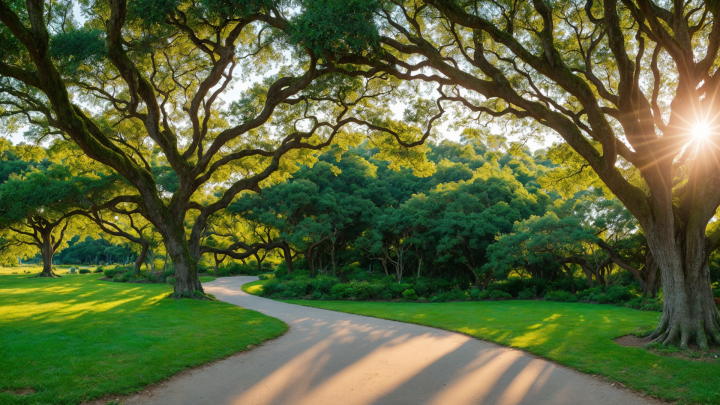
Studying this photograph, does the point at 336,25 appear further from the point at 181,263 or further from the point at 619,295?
the point at 619,295

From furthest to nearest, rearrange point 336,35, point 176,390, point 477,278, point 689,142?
point 477,278 → point 689,142 → point 336,35 → point 176,390

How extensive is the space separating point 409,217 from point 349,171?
10843 mm

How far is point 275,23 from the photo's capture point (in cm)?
993

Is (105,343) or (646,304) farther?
(646,304)

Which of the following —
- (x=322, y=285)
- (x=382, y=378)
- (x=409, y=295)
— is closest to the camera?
(x=382, y=378)

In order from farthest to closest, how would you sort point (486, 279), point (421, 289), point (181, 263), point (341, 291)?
1. point (486, 279)
2. point (421, 289)
3. point (341, 291)
4. point (181, 263)

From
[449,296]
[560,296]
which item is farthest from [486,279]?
[560,296]

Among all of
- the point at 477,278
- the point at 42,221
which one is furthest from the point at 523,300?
the point at 42,221

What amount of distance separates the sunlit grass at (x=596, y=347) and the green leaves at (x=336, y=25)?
23.7 feet

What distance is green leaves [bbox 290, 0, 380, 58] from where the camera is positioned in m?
7.66

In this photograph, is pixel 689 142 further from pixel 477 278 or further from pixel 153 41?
pixel 477 278

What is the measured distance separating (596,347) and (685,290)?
220 cm

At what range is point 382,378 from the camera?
5609mm

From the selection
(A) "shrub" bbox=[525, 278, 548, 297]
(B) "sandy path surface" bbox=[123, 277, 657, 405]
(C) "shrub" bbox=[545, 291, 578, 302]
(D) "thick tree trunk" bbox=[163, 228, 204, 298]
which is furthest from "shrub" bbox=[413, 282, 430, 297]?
(B) "sandy path surface" bbox=[123, 277, 657, 405]
